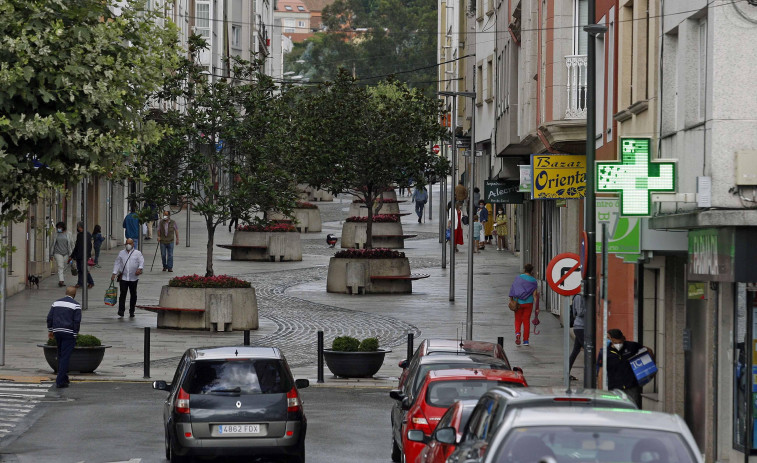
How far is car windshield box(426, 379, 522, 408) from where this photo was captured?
14.3 metres

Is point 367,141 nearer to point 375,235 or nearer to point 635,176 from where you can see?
point 375,235

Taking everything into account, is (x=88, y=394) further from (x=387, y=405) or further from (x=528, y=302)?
(x=528, y=302)

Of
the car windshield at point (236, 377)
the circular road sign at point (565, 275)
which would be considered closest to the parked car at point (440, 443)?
the car windshield at point (236, 377)

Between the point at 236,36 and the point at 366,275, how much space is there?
64752mm

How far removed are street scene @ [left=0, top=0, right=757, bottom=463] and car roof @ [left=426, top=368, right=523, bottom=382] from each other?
4 cm

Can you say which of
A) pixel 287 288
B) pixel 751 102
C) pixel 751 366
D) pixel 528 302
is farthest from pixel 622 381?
pixel 287 288

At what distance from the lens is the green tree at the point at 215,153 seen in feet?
105

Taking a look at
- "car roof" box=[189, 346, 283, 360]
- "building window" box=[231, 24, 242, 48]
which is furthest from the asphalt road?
"building window" box=[231, 24, 242, 48]

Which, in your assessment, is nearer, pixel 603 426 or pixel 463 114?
pixel 603 426

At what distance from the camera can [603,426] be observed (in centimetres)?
838

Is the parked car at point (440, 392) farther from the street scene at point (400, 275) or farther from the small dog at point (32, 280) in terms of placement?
the small dog at point (32, 280)

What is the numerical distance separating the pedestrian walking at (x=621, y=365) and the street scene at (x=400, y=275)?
0.03 meters

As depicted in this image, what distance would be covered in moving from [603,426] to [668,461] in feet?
1.40

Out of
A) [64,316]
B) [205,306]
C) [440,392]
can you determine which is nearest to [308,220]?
[205,306]
